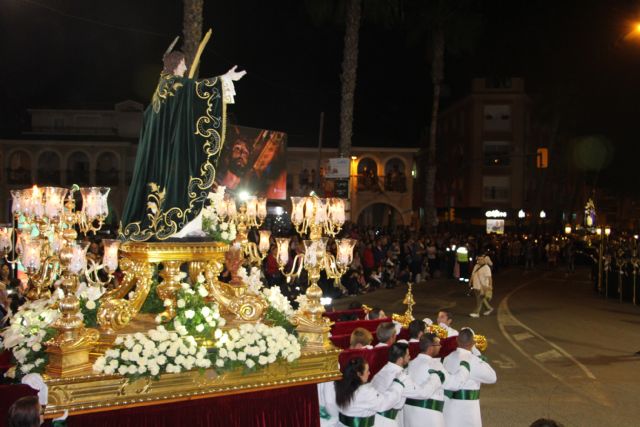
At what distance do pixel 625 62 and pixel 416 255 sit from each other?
1982 cm

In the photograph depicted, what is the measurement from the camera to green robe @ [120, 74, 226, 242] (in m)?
6.45

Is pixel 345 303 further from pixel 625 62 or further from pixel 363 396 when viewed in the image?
pixel 625 62

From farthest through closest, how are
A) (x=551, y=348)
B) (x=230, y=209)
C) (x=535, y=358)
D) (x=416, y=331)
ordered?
(x=551, y=348) < (x=535, y=358) < (x=230, y=209) < (x=416, y=331)

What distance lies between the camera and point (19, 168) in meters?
43.6

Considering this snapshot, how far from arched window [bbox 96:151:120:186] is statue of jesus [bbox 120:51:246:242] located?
39.2 metres

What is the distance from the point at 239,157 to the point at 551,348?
18.3 m

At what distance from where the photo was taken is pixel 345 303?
2036 centimetres

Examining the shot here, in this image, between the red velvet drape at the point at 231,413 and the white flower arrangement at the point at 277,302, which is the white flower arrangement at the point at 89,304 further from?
the white flower arrangement at the point at 277,302

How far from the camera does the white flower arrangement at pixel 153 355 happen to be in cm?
543

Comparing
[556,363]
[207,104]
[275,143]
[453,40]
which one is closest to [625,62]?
[453,40]

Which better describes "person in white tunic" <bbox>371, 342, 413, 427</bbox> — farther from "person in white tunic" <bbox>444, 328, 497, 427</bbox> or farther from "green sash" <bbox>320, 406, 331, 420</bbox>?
"person in white tunic" <bbox>444, 328, 497, 427</bbox>

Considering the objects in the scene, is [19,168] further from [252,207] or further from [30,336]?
[30,336]

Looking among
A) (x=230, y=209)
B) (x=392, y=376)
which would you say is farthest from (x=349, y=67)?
(x=392, y=376)

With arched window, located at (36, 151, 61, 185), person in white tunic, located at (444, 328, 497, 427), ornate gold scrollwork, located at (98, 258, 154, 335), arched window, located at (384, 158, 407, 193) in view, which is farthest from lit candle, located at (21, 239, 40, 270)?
arched window, located at (384, 158, 407, 193)
